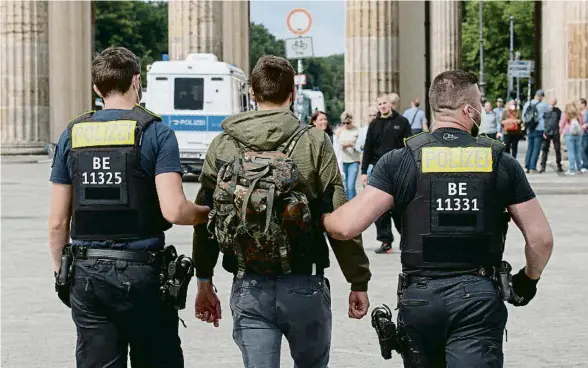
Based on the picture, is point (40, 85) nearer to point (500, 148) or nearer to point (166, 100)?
point (166, 100)

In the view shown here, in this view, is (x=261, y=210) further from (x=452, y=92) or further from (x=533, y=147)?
(x=533, y=147)

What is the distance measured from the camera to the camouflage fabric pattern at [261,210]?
5242mm

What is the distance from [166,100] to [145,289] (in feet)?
82.8

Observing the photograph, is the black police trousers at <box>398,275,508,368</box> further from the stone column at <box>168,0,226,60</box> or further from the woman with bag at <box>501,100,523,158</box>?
the stone column at <box>168,0,226,60</box>

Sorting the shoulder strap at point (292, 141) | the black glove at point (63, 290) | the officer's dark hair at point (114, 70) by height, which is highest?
the officer's dark hair at point (114, 70)

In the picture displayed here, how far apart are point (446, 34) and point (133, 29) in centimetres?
5640

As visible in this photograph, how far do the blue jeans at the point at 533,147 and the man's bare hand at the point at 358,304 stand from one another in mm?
24826

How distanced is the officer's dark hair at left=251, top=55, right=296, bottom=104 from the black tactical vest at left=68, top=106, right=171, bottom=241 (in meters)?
0.50

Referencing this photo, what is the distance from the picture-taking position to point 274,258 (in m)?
5.30

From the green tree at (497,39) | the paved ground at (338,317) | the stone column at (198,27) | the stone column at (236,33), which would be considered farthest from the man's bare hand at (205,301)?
the green tree at (497,39)

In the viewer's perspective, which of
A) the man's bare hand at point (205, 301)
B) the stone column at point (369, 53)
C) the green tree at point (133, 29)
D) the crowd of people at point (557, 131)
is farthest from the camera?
the green tree at point (133, 29)

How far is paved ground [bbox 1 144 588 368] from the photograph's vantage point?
885 centimetres

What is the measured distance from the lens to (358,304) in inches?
225

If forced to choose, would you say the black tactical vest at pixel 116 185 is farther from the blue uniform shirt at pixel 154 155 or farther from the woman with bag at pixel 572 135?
the woman with bag at pixel 572 135
